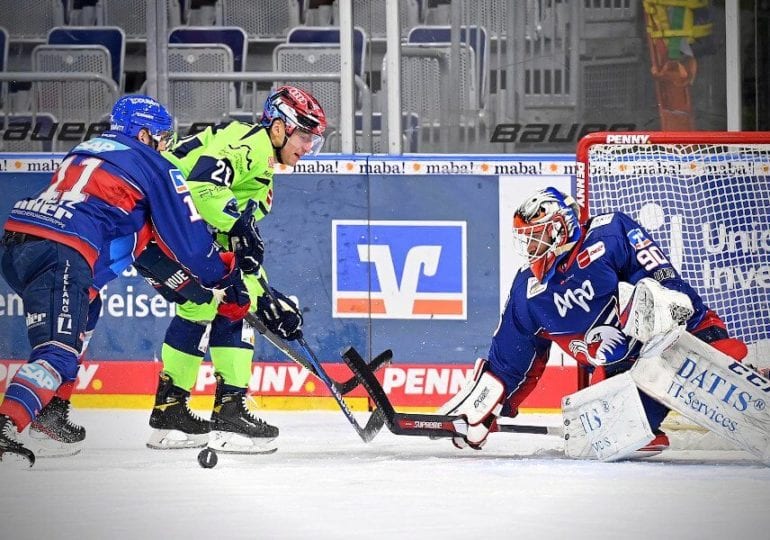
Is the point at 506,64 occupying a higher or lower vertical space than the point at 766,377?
higher

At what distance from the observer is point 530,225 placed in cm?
459

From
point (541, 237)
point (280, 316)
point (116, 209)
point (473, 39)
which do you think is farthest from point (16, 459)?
point (473, 39)

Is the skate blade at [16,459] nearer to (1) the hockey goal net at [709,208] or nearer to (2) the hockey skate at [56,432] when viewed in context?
(2) the hockey skate at [56,432]

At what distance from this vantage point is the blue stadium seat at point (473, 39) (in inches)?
228

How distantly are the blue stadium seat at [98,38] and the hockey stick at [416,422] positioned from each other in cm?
204

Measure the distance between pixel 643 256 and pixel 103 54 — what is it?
8.94 feet

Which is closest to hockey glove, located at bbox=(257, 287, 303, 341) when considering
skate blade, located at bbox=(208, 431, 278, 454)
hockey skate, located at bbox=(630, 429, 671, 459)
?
skate blade, located at bbox=(208, 431, 278, 454)

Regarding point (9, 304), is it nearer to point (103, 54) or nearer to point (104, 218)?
point (103, 54)

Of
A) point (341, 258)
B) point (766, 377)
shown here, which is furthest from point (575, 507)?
point (341, 258)

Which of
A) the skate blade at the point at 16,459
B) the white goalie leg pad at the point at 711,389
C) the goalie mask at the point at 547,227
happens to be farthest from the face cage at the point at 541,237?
the skate blade at the point at 16,459

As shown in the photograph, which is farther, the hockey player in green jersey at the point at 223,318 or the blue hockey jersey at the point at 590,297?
the hockey player in green jersey at the point at 223,318

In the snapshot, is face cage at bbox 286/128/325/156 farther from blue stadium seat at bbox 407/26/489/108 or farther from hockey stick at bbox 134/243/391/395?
blue stadium seat at bbox 407/26/489/108

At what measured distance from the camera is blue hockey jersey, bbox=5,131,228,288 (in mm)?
4422

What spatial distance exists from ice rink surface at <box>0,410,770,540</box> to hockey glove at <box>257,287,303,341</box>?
43cm
